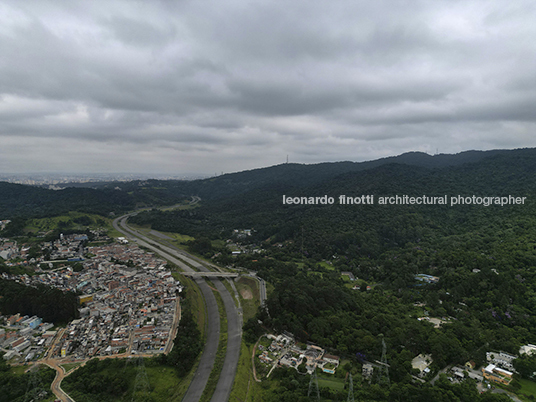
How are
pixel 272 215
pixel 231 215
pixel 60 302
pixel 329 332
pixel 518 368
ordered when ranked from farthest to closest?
pixel 231 215 → pixel 272 215 → pixel 60 302 → pixel 329 332 → pixel 518 368

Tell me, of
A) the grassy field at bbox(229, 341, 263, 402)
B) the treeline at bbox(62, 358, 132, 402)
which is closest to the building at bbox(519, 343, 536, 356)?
the grassy field at bbox(229, 341, 263, 402)

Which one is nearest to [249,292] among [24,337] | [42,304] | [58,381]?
[58,381]

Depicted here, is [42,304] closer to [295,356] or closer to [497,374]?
[295,356]

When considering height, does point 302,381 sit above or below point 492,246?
below

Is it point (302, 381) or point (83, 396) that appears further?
point (302, 381)

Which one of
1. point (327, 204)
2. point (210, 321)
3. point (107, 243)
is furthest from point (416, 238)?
point (107, 243)

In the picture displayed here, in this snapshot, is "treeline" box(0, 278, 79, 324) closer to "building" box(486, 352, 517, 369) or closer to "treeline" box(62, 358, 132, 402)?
"treeline" box(62, 358, 132, 402)

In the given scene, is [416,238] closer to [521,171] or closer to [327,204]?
[327,204]
